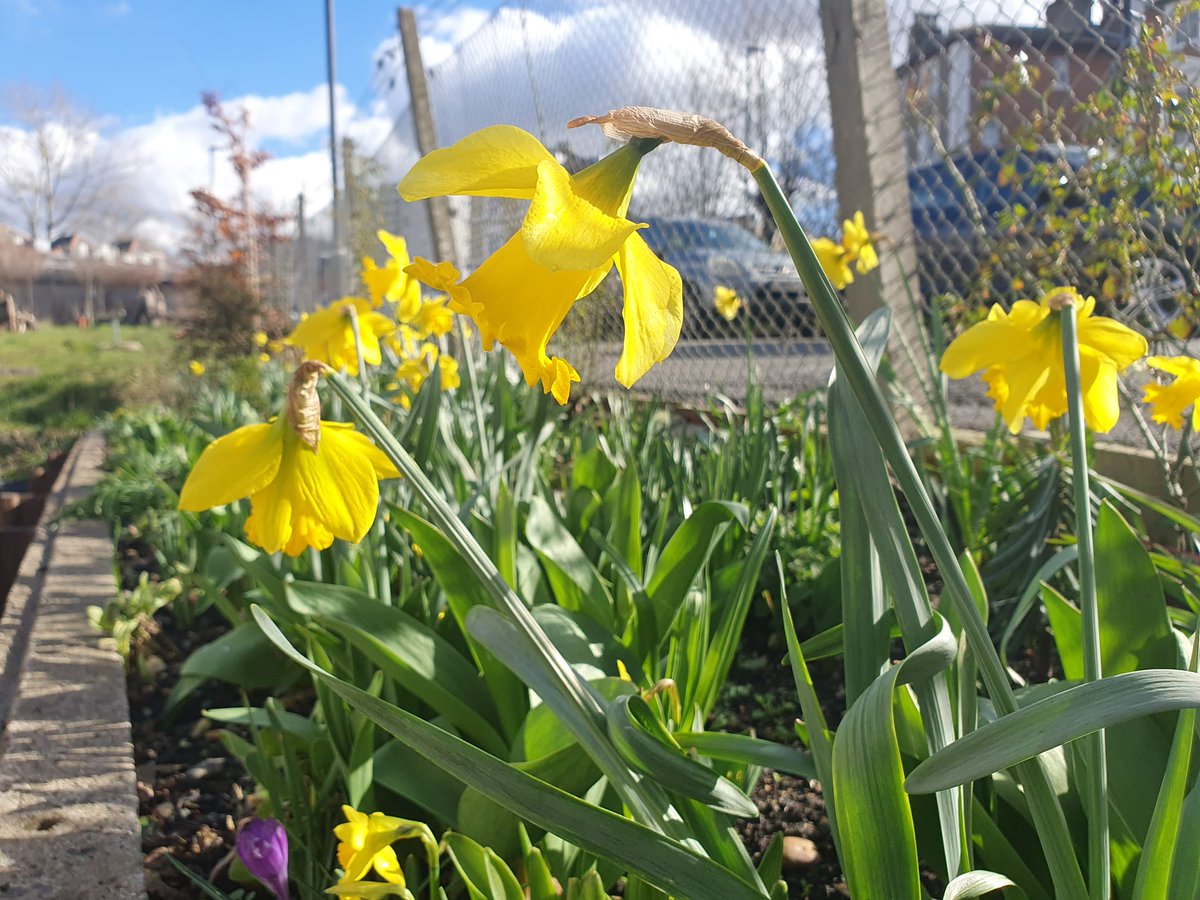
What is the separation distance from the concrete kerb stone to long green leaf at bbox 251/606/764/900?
0.72 metres

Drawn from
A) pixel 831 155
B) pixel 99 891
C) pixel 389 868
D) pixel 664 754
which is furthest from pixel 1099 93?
pixel 99 891

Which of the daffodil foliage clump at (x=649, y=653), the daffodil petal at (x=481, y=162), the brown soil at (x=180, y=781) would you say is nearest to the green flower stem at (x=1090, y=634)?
the daffodil foliage clump at (x=649, y=653)

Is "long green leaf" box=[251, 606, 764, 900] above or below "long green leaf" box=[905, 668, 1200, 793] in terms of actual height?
below

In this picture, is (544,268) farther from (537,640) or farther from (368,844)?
(368,844)

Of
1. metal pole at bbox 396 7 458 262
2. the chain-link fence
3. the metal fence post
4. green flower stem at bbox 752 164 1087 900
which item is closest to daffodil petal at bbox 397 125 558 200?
green flower stem at bbox 752 164 1087 900

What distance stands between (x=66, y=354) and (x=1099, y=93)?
17.3m

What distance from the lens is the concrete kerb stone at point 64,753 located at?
1.17 meters

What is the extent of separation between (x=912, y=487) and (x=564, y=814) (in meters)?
0.35

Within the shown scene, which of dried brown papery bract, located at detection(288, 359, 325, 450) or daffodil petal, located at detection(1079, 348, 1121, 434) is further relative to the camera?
daffodil petal, located at detection(1079, 348, 1121, 434)

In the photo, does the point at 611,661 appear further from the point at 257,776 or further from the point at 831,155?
the point at 831,155

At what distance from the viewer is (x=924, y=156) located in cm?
268

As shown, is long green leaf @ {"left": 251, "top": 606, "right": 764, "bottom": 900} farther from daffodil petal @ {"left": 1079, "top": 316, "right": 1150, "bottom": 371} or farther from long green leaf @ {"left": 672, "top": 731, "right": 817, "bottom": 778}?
daffodil petal @ {"left": 1079, "top": 316, "right": 1150, "bottom": 371}

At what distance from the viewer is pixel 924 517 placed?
588 millimetres

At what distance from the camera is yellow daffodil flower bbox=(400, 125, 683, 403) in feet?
1.68
